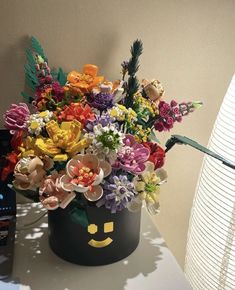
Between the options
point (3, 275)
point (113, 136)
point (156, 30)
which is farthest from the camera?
point (156, 30)

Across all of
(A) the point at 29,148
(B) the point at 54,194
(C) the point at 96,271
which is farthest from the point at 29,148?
(C) the point at 96,271

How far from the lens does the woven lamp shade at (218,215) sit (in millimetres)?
1088

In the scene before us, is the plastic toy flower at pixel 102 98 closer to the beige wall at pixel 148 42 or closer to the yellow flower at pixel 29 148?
the yellow flower at pixel 29 148

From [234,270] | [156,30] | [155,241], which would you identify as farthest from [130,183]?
[156,30]

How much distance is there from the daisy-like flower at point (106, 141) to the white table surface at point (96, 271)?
286 millimetres

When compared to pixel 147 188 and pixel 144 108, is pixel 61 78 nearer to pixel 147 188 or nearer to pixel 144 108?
pixel 144 108

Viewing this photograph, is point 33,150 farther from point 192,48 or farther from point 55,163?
point 192,48

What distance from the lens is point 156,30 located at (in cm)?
121

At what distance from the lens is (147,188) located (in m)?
0.87

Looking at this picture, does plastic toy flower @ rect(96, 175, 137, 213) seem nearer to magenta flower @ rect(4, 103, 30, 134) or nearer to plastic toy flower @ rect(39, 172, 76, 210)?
plastic toy flower @ rect(39, 172, 76, 210)

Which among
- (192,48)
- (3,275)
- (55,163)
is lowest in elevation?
(3,275)

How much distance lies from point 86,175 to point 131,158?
10cm

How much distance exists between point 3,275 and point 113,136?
397mm

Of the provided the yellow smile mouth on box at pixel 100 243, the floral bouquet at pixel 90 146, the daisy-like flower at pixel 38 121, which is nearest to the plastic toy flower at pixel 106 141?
the floral bouquet at pixel 90 146
